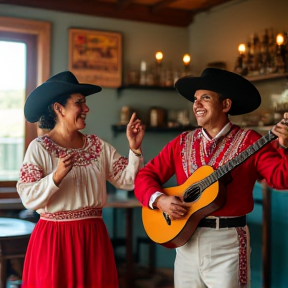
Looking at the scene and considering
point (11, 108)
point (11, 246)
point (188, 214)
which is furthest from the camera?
point (11, 108)

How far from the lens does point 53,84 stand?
80.6 inches

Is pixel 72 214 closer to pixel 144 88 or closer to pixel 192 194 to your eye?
pixel 192 194

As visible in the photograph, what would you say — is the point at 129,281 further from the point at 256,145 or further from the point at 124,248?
the point at 256,145

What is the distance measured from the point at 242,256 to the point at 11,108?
1745 mm

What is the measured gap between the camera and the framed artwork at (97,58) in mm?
3959

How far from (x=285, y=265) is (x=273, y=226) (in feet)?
0.85

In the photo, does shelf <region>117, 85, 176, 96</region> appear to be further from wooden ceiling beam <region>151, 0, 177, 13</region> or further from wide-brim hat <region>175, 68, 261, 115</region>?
wide-brim hat <region>175, 68, 261, 115</region>

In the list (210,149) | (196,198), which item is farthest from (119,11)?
(196,198)

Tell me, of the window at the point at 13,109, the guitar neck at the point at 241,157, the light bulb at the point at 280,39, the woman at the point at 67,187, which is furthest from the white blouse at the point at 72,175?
the light bulb at the point at 280,39

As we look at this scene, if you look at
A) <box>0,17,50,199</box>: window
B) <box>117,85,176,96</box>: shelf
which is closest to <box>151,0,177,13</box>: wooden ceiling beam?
<box>117,85,176,96</box>: shelf

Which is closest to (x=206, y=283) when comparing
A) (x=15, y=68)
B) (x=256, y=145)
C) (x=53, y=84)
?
(x=256, y=145)

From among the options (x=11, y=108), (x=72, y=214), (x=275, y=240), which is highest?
(x=11, y=108)

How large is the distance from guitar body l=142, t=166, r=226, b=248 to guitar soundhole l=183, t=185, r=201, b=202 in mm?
21

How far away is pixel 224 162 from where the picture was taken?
1.96 metres
